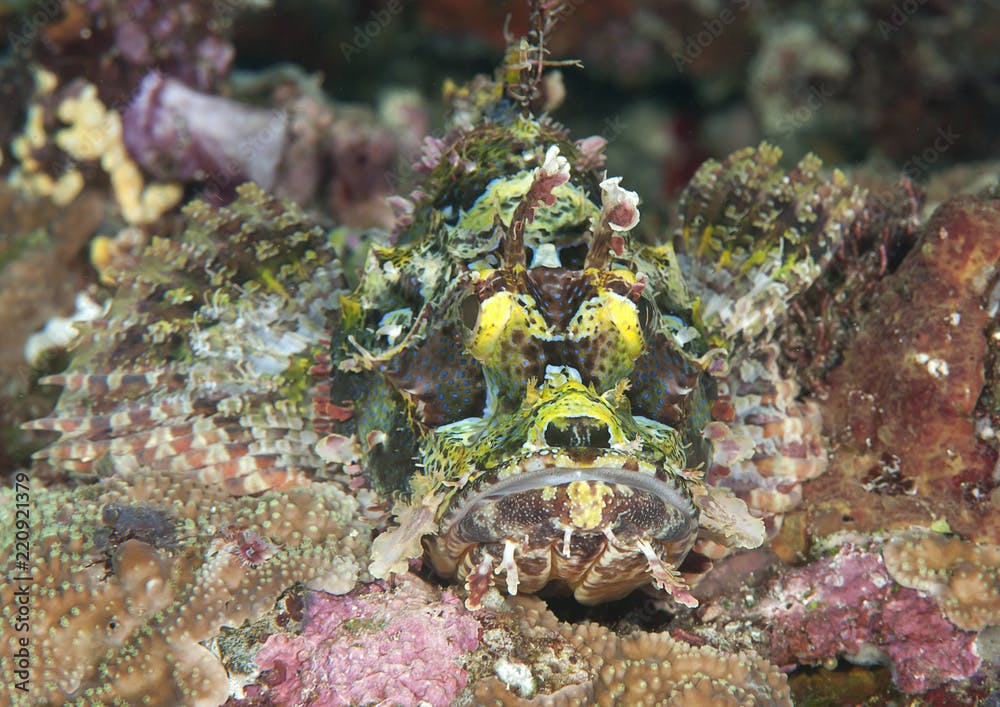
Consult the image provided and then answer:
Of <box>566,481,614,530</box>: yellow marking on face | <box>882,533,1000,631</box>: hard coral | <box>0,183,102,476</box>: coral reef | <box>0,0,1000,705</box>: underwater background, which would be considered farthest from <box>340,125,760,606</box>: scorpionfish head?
<box>0,183,102,476</box>: coral reef

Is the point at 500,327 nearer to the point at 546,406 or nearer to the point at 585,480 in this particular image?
the point at 546,406

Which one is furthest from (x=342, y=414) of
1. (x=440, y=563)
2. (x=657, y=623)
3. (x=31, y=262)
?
(x=31, y=262)

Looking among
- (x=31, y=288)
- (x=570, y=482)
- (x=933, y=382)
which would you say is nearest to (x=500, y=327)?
(x=570, y=482)

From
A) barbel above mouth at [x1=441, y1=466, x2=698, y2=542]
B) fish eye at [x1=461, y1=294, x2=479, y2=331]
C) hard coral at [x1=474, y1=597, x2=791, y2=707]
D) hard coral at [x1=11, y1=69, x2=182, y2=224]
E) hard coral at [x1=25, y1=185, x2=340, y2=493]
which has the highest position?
hard coral at [x1=11, y1=69, x2=182, y2=224]

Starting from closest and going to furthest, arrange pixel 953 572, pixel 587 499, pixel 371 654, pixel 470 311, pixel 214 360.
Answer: pixel 587 499 → pixel 371 654 → pixel 470 311 → pixel 953 572 → pixel 214 360

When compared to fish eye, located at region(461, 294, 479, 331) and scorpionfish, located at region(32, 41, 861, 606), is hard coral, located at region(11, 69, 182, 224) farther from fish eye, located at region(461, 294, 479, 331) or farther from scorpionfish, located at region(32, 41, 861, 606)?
fish eye, located at region(461, 294, 479, 331)

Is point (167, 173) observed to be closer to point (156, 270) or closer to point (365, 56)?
point (156, 270)

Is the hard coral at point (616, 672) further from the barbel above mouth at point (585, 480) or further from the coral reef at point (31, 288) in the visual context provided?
the coral reef at point (31, 288)
